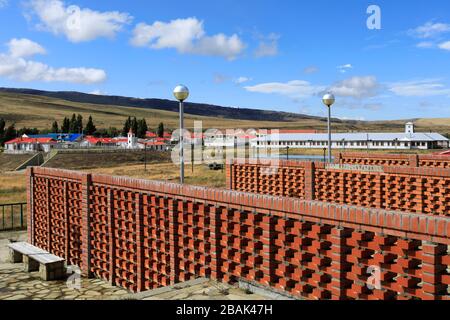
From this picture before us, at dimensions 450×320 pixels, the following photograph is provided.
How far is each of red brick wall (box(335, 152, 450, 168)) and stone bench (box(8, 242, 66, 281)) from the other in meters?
7.55

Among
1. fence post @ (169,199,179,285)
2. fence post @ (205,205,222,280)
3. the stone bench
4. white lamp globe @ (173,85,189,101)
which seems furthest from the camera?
the stone bench

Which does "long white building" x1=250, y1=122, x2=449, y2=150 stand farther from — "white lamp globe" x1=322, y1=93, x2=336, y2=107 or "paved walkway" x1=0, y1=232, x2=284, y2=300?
"paved walkway" x1=0, y1=232, x2=284, y2=300

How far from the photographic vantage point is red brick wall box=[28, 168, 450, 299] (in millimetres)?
3801

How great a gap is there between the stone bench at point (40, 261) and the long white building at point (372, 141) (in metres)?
62.9

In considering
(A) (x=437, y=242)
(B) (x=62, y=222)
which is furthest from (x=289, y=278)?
(B) (x=62, y=222)

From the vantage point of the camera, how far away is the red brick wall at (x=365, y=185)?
802 cm

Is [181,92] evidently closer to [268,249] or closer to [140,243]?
[140,243]

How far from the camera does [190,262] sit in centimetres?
606

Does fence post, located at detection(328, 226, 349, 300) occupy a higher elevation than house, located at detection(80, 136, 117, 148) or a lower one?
lower

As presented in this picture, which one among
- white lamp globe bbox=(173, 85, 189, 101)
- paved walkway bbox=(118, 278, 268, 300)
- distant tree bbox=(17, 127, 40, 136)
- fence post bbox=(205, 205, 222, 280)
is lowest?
paved walkway bbox=(118, 278, 268, 300)

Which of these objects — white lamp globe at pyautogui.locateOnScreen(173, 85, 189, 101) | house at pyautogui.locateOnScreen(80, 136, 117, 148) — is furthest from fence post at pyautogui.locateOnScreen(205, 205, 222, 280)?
house at pyautogui.locateOnScreen(80, 136, 117, 148)

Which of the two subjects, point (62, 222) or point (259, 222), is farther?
point (62, 222)
